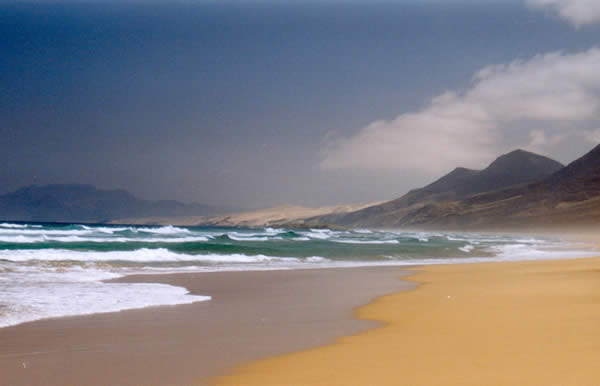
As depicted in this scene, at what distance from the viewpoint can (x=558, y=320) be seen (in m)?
6.46

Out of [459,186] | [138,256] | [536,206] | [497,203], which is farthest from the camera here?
[459,186]

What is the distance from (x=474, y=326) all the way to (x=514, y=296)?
3493 millimetres

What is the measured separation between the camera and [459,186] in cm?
17238

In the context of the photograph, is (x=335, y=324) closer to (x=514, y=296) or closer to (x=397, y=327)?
(x=397, y=327)

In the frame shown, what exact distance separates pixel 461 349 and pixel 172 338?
9.93 ft

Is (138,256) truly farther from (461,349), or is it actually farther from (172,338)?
(461,349)

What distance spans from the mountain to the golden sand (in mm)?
141987

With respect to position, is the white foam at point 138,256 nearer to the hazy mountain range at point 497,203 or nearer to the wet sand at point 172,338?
the wet sand at point 172,338

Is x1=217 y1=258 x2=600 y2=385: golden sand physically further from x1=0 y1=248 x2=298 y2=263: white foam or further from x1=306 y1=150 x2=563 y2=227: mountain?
x1=306 y1=150 x2=563 y2=227: mountain

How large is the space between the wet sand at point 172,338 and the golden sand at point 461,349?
467 millimetres

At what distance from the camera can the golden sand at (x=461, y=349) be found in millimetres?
4094

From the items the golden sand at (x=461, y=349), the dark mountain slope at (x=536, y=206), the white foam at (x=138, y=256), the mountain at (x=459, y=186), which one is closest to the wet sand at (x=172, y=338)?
the golden sand at (x=461, y=349)

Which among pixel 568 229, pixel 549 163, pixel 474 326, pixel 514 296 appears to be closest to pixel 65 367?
pixel 474 326

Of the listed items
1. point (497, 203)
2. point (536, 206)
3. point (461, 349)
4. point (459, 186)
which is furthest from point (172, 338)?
point (459, 186)
